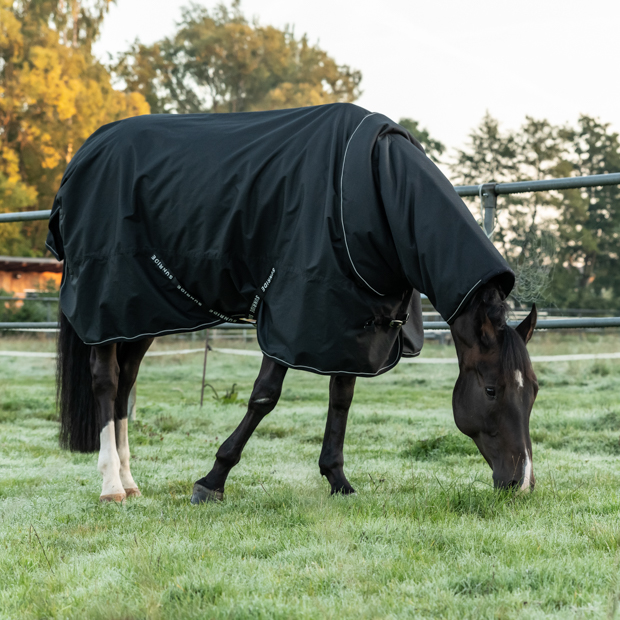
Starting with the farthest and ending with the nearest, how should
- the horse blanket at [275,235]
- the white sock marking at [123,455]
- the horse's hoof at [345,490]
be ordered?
the white sock marking at [123,455] → the horse's hoof at [345,490] → the horse blanket at [275,235]

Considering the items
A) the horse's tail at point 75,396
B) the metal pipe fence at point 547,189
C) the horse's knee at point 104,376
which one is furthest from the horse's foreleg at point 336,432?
the horse's tail at point 75,396

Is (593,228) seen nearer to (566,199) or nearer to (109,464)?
(566,199)

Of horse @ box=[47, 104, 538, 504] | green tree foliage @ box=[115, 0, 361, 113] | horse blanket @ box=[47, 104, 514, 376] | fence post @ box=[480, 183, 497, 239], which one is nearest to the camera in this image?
horse @ box=[47, 104, 538, 504]

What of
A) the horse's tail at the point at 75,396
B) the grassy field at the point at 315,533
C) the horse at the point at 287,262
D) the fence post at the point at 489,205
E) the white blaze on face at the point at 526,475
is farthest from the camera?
the fence post at the point at 489,205

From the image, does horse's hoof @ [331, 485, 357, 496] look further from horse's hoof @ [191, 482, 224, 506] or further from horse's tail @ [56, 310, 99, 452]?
horse's tail @ [56, 310, 99, 452]

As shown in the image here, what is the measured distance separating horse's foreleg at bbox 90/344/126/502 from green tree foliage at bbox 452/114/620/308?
2277 cm

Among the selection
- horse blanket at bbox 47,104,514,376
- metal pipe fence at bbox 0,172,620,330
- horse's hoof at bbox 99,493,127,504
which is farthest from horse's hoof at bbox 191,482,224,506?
metal pipe fence at bbox 0,172,620,330

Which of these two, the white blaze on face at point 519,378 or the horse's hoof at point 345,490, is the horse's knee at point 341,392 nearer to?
the horse's hoof at point 345,490

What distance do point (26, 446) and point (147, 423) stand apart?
3.70ft

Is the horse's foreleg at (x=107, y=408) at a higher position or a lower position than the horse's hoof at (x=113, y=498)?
higher

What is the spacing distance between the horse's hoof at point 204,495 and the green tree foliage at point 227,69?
82.3 feet

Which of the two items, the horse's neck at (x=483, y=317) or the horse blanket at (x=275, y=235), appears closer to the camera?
the horse's neck at (x=483, y=317)

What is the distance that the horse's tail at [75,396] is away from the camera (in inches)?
143

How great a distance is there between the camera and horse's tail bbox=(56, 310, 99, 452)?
364 cm
